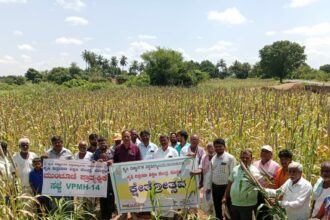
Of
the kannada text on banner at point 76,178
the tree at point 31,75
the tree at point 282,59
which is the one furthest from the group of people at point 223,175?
the tree at point 31,75

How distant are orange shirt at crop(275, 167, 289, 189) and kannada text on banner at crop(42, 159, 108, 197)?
229 centimetres

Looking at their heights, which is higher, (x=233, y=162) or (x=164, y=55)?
(x=164, y=55)

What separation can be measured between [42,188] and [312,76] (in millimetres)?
42018

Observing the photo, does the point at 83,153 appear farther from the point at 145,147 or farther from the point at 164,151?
the point at 164,151

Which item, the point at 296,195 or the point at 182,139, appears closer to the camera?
the point at 296,195

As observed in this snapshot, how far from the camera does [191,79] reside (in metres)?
29.4

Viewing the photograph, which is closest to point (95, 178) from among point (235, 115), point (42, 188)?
point (42, 188)

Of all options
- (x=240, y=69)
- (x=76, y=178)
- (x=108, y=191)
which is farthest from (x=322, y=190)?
(x=240, y=69)

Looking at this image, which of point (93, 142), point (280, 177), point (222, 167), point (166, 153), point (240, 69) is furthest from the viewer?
point (240, 69)

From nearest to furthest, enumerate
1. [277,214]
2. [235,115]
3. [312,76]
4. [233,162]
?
[277,214]
[233,162]
[235,115]
[312,76]

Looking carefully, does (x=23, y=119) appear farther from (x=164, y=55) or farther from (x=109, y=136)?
(x=164, y=55)

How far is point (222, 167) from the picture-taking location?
170 inches

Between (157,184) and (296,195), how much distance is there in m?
1.82

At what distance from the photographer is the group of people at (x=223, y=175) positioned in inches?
129
